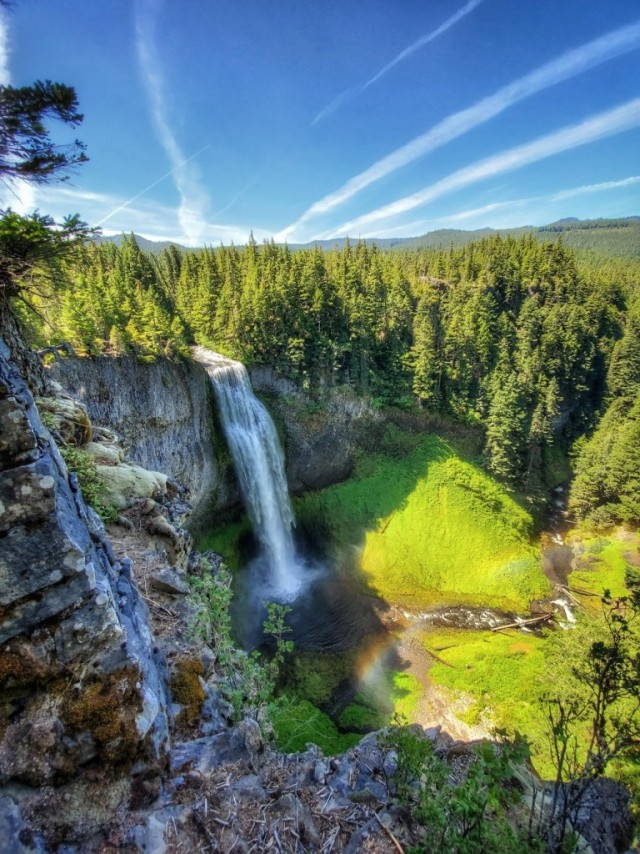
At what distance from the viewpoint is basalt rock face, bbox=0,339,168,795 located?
4188 mm

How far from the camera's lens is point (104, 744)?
14.6 feet

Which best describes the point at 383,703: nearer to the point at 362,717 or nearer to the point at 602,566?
the point at 362,717

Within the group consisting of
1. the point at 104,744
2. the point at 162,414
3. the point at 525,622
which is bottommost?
the point at 525,622

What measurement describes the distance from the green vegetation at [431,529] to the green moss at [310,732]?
1057 cm

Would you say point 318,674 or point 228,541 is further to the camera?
point 228,541

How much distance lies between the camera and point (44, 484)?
172 inches

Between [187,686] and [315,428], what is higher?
[187,686]

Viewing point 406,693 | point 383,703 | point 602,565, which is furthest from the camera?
point 602,565

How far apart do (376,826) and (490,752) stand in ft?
6.89

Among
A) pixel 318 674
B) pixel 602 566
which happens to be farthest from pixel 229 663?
pixel 602 566

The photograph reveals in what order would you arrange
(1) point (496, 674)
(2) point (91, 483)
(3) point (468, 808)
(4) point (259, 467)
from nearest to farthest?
1. (3) point (468, 808)
2. (2) point (91, 483)
3. (1) point (496, 674)
4. (4) point (259, 467)

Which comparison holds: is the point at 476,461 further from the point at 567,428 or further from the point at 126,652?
the point at 126,652

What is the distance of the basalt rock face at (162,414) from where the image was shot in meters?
21.2

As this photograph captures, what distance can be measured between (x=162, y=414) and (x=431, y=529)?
23715 mm
